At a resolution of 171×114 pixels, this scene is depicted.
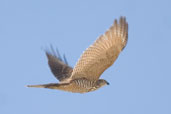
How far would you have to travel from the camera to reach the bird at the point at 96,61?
1159cm

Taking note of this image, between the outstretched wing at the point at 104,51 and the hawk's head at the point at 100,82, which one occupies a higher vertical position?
the outstretched wing at the point at 104,51

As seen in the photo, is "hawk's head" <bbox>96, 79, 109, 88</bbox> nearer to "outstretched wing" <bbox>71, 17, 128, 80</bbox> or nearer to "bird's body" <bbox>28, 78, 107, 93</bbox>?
"bird's body" <bbox>28, 78, 107, 93</bbox>

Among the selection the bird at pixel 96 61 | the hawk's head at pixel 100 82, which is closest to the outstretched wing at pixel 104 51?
the bird at pixel 96 61

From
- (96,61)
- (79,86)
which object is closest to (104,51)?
(96,61)

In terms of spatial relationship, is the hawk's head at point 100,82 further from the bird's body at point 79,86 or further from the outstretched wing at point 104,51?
the outstretched wing at point 104,51

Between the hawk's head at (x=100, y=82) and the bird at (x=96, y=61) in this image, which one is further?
the hawk's head at (x=100, y=82)

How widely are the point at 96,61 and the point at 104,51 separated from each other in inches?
15.9

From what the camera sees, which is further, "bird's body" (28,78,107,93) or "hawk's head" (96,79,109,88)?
"hawk's head" (96,79,109,88)

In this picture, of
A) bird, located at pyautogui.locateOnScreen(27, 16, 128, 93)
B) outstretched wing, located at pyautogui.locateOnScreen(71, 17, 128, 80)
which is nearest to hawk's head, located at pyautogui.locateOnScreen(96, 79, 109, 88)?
bird, located at pyautogui.locateOnScreen(27, 16, 128, 93)

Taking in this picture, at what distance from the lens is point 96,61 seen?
12.1 metres

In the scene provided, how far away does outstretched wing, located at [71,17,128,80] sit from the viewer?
11.6 meters

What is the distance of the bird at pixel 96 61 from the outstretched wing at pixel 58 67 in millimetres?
543

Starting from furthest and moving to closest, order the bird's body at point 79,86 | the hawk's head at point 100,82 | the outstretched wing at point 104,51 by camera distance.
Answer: the hawk's head at point 100,82 < the bird's body at point 79,86 < the outstretched wing at point 104,51

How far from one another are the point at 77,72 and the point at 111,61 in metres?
0.96
